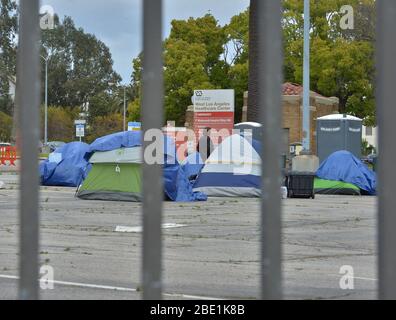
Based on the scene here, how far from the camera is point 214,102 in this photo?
3700 centimetres

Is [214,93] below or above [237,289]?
above

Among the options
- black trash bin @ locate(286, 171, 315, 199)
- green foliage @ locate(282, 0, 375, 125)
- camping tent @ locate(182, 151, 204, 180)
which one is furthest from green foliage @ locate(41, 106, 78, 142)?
black trash bin @ locate(286, 171, 315, 199)

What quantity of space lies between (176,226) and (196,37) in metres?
54.2

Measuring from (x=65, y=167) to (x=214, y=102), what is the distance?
1330cm

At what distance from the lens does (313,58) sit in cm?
5738

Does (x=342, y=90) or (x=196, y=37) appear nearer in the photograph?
(x=342, y=90)

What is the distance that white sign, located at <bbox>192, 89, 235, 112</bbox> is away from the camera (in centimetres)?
3681

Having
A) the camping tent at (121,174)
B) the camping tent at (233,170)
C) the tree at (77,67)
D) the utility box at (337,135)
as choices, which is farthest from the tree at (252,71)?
the tree at (77,67)

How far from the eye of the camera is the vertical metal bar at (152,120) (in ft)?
7.61

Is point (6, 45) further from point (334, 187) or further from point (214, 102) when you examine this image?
point (334, 187)

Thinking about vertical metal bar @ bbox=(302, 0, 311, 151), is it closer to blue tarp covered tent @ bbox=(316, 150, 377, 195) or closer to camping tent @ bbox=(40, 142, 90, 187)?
blue tarp covered tent @ bbox=(316, 150, 377, 195)

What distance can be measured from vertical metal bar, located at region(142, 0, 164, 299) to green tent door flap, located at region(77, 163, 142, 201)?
15702 mm
